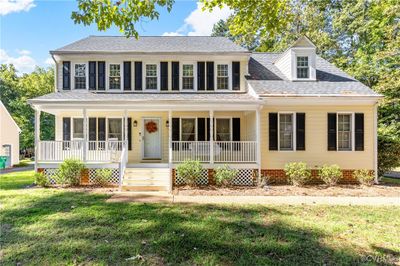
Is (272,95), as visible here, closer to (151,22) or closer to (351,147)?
(351,147)

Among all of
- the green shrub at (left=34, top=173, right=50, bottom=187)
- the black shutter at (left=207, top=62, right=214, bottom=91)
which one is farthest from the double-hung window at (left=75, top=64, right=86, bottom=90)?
the black shutter at (left=207, top=62, right=214, bottom=91)

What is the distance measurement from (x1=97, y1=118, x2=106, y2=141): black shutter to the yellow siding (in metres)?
7.80

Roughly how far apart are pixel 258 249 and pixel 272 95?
8206mm

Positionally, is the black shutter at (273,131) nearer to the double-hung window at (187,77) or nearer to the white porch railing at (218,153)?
the white porch railing at (218,153)

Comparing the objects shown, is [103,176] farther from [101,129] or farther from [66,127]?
[66,127]

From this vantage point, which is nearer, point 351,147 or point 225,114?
point 351,147

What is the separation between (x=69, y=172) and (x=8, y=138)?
1667 centimetres

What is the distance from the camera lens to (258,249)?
4.36 m

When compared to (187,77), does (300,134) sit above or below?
below

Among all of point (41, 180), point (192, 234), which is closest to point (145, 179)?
point (41, 180)

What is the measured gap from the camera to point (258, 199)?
845cm

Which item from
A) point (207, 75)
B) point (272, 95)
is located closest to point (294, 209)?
point (272, 95)

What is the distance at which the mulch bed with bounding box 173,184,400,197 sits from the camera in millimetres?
9352

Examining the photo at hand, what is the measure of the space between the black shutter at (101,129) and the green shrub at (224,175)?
20.6 ft
